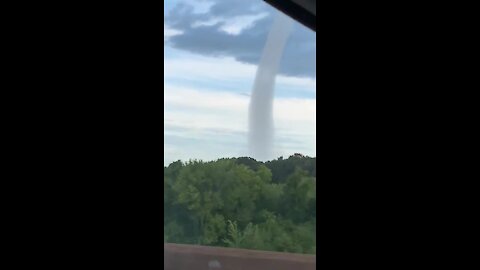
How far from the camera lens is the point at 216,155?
971 millimetres

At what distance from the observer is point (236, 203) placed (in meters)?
0.95

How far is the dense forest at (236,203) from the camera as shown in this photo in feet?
2.93

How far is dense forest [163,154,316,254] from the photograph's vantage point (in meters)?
0.89
